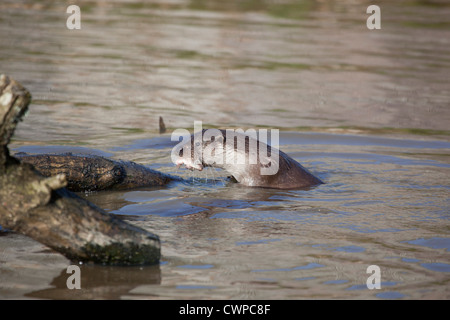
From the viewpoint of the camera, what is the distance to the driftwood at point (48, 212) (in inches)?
136

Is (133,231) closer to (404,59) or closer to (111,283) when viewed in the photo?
(111,283)

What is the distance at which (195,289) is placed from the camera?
3.89 m

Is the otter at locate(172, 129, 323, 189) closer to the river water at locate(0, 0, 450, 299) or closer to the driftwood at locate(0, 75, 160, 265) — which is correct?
the river water at locate(0, 0, 450, 299)

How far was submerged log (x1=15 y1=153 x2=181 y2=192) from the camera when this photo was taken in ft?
17.7


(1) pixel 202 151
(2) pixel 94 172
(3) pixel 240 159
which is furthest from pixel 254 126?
(2) pixel 94 172

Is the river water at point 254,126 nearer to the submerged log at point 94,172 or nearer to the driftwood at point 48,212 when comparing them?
the submerged log at point 94,172

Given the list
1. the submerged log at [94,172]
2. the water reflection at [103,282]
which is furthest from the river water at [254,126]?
the submerged log at [94,172]

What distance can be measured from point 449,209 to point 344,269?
5.58ft

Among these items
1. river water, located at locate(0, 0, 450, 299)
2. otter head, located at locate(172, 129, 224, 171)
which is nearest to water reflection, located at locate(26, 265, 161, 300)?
river water, located at locate(0, 0, 450, 299)

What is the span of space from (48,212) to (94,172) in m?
2.03

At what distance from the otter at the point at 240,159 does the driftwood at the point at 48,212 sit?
202 cm

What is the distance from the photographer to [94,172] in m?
5.66
